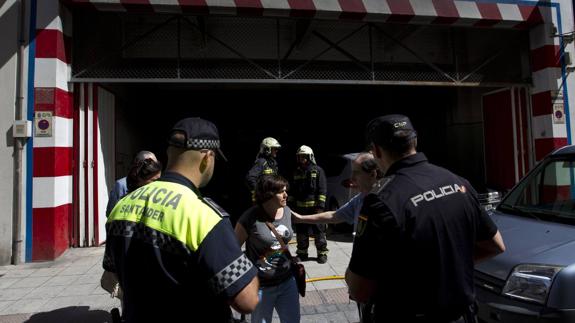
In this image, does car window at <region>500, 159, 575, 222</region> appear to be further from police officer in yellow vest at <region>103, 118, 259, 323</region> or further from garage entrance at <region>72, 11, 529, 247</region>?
garage entrance at <region>72, 11, 529, 247</region>

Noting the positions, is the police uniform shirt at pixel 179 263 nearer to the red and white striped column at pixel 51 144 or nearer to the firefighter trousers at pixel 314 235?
the firefighter trousers at pixel 314 235

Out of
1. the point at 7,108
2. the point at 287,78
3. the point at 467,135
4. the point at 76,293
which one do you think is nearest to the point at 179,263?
the point at 76,293

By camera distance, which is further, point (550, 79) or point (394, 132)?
point (550, 79)

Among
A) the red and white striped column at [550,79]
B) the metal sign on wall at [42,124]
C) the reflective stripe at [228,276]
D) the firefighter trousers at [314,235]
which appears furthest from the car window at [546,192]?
the metal sign on wall at [42,124]

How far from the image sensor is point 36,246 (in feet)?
18.6

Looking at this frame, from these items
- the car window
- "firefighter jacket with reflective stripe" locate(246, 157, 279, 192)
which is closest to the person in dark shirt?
the car window

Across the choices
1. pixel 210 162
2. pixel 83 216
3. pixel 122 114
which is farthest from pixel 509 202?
pixel 122 114

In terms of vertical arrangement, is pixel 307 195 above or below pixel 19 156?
below

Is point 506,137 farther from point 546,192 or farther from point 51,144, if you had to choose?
point 51,144

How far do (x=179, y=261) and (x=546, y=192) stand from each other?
3.58 m

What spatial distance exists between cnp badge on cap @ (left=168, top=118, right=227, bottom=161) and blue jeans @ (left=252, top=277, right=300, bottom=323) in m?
1.48

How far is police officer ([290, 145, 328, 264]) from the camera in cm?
563

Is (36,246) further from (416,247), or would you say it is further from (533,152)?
(533,152)

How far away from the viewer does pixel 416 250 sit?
1503mm
